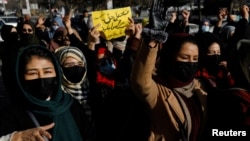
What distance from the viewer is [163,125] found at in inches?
89.6

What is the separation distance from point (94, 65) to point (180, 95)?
4.99ft

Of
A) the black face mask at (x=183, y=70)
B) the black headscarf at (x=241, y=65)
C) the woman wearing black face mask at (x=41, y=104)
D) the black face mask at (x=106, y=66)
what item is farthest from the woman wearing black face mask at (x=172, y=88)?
the black face mask at (x=106, y=66)

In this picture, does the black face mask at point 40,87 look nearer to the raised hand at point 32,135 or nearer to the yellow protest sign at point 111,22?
the raised hand at point 32,135

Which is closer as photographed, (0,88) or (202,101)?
(202,101)

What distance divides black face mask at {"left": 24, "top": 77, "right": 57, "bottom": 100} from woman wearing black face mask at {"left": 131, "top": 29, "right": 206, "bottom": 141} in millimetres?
479

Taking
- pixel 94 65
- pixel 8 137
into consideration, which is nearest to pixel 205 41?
pixel 94 65

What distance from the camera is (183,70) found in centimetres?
240

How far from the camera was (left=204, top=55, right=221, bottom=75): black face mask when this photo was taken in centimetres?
352

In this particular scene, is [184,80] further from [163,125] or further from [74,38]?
[74,38]

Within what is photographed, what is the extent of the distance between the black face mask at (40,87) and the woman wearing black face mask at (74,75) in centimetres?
92

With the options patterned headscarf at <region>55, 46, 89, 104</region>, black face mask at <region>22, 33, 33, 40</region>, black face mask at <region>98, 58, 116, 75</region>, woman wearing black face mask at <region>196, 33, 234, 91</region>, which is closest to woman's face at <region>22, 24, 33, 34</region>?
black face mask at <region>22, 33, 33, 40</region>

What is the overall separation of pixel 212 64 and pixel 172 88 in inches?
50.8

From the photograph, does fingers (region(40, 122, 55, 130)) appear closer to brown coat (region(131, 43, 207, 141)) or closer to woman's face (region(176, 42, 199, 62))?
brown coat (region(131, 43, 207, 141))


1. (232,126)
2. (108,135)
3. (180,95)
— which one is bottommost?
(108,135)
